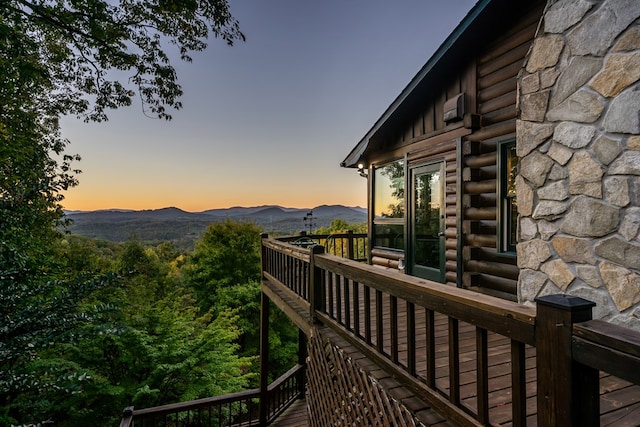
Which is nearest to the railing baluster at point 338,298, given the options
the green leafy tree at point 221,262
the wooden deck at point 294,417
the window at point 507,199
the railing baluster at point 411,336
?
the railing baluster at point 411,336

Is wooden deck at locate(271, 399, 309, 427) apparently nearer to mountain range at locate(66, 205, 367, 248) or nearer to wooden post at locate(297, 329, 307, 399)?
wooden post at locate(297, 329, 307, 399)

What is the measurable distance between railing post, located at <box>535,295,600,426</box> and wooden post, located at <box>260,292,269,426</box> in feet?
19.2

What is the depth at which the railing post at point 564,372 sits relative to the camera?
1135 millimetres

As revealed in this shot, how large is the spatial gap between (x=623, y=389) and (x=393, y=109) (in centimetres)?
470

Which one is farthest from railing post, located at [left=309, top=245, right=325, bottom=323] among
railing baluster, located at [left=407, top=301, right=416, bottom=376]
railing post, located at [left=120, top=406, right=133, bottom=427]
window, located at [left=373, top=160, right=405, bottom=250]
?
railing post, located at [left=120, top=406, right=133, bottom=427]

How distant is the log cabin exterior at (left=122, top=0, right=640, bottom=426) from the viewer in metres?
1.37

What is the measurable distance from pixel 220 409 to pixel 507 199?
22.3 ft

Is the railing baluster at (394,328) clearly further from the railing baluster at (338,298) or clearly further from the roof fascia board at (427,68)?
the roof fascia board at (427,68)

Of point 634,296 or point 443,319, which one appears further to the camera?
point 443,319

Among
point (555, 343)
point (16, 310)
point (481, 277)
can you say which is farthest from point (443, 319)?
point (16, 310)

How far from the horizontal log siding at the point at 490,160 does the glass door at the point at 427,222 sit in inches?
22.2

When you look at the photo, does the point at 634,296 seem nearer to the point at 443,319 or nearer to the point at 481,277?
the point at 443,319

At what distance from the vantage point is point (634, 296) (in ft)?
7.67

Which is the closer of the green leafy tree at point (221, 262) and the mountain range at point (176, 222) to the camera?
the green leafy tree at point (221, 262)
